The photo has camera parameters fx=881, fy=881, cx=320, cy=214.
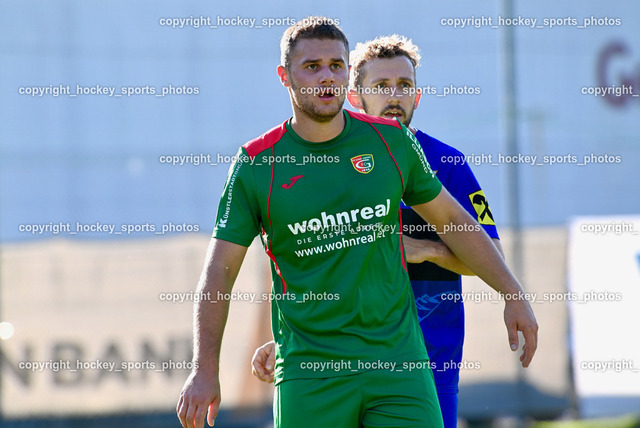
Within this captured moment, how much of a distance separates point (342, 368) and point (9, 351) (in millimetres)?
4756

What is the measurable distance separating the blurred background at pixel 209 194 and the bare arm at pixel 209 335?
12.9ft

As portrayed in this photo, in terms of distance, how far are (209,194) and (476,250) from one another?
410 centimetres

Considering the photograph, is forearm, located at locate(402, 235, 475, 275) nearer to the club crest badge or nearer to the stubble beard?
the club crest badge

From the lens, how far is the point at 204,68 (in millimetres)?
7180

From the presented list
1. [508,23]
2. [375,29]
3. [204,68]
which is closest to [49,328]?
[204,68]

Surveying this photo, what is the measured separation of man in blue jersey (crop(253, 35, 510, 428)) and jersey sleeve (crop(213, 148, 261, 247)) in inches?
29.9

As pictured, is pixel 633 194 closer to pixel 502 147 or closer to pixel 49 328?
pixel 502 147

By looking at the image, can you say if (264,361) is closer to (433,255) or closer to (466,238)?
(433,255)

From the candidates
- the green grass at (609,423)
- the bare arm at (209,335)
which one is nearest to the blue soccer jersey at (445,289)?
the bare arm at (209,335)

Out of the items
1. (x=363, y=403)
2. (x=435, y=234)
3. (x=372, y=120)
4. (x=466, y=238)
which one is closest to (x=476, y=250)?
(x=466, y=238)

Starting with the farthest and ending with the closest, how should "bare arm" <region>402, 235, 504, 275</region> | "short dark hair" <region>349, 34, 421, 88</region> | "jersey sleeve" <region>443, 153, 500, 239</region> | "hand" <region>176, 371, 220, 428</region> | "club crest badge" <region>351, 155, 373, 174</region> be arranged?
"short dark hair" <region>349, 34, 421, 88</region> → "jersey sleeve" <region>443, 153, 500, 239</region> → "bare arm" <region>402, 235, 504, 275</region> → "club crest badge" <region>351, 155, 373, 174</region> → "hand" <region>176, 371, 220, 428</region>

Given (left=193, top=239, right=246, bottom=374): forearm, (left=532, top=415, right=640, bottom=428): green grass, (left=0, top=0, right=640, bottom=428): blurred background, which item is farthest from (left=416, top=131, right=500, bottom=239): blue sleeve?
(left=532, top=415, right=640, bottom=428): green grass

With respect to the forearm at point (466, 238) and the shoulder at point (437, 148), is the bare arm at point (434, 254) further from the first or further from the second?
the shoulder at point (437, 148)

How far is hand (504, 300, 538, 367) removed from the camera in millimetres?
2996
